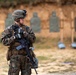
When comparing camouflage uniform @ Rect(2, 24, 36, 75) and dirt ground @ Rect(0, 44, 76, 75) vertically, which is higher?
camouflage uniform @ Rect(2, 24, 36, 75)

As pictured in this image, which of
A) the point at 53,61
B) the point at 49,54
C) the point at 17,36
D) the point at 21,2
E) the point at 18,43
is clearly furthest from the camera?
the point at 21,2

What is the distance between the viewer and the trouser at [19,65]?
6.05 m

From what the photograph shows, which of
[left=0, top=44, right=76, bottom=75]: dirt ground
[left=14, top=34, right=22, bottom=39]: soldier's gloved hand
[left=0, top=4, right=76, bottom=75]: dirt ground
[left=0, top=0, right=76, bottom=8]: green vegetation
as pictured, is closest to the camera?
[left=14, top=34, right=22, bottom=39]: soldier's gloved hand

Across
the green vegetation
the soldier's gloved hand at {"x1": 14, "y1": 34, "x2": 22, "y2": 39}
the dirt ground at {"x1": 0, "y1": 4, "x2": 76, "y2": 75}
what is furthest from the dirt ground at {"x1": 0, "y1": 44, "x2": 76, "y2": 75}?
the soldier's gloved hand at {"x1": 14, "y1": 34, "x2": 22, "y2": 39}

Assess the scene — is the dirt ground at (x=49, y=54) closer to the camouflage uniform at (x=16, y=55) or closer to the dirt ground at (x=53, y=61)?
the dirt ground at (x=53, y=61)

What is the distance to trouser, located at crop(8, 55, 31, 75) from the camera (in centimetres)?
605

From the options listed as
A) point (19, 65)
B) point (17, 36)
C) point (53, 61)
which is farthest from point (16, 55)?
point (53, 61)

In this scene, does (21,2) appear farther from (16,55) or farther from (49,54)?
(16,55)

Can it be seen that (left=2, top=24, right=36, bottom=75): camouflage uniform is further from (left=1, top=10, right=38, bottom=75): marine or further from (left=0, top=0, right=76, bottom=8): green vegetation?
(left=0, top=0, right=76, bottom=8): green vegetation

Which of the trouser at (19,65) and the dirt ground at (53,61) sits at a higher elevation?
the trouser at (19,65)

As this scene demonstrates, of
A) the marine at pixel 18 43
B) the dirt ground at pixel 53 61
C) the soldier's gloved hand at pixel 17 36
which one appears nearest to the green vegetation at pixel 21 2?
the dirt ground at pixel 53 61

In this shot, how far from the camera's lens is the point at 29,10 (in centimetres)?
1748

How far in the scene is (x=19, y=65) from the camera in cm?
608

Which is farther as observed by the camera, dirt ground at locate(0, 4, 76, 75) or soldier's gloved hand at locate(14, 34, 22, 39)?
dirt ground at locate(0, 4, 76, 75)
